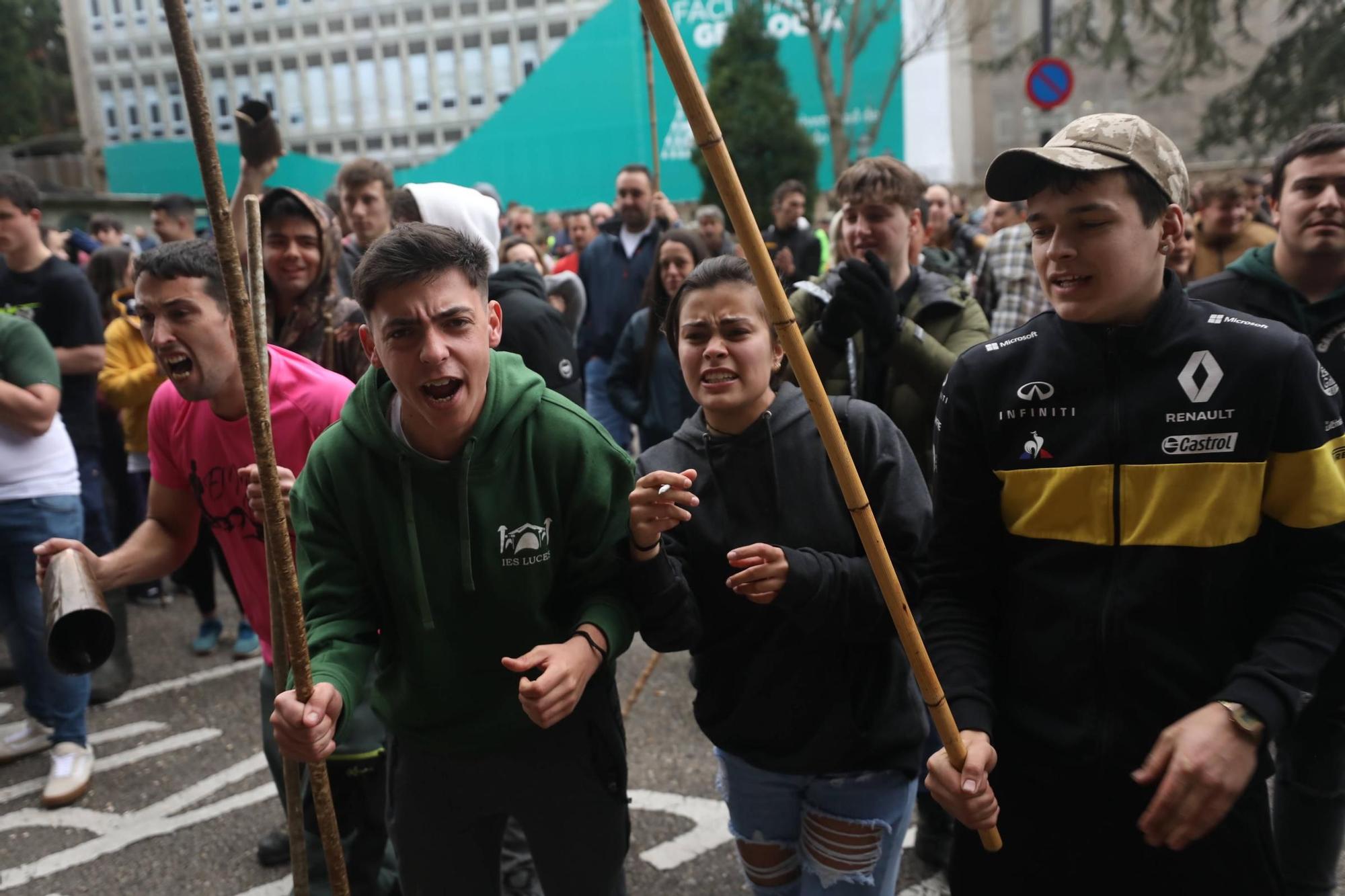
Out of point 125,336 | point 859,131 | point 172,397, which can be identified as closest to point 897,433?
point 172,397

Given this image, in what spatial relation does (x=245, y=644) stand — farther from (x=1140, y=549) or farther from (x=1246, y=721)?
(x=1246, y=721)

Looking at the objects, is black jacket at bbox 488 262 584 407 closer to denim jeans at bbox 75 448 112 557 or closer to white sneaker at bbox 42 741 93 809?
white sneaker at bbox 42 741 93 809

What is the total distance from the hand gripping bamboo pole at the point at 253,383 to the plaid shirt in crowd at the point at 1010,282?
3875 millimetres

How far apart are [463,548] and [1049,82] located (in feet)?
31.6

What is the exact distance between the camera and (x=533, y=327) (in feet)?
12.0

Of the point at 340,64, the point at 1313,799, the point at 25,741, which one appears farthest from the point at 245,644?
the point at 340,64

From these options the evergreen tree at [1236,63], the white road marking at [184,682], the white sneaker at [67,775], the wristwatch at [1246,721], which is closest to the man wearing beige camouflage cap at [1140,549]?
the wristwatch at [1246,721]

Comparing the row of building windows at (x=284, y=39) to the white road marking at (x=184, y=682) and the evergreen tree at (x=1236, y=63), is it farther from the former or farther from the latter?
the white road marking at (x=184, y=682)

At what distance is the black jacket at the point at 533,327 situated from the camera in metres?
3.63

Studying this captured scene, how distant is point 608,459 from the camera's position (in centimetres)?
211

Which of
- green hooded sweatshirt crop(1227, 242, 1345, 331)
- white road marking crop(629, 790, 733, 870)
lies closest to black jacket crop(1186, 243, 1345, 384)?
green hooded sweatshirt crop(1227, 242, 1345, 331)

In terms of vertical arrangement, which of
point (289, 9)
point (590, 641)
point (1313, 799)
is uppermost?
point (289, 9)

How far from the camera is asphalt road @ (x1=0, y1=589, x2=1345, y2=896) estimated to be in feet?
11.2

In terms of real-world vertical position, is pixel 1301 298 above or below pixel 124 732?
above
